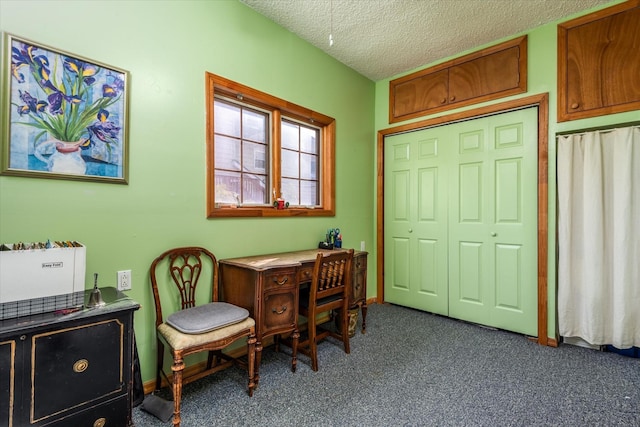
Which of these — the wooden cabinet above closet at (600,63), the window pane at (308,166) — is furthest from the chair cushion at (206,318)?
the wooden cabinet above closet at (600,63)

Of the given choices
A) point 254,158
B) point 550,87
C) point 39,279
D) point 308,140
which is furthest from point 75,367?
point 550,87

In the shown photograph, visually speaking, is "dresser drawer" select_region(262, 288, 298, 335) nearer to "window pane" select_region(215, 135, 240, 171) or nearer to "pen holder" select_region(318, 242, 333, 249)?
"pen holder" select_region(318, 242, 333, 249)

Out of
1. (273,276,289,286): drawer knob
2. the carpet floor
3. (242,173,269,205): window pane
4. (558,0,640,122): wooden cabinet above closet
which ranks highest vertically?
(558,0,640,122): wooden cabinet above closet

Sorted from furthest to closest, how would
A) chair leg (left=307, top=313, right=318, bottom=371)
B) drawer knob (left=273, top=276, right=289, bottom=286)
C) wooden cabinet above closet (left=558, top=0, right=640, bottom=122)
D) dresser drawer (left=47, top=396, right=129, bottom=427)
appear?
wooden cabinet above closet (left=558, top=0, right=640, bottom=122) < chair leg (left=307, top=313, right=318, bottom=371) < drawer knob (left=273, top=276, right=289, bottom=286) < dresser drawer (left=47, top=396, right=129, bottom=427)

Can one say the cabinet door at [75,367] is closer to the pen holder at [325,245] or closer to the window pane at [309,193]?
the pen holder at [325,245]

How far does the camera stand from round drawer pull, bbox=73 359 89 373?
4.39 ft

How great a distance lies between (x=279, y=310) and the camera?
85.1 inches

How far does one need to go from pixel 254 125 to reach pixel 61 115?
138 centimetres

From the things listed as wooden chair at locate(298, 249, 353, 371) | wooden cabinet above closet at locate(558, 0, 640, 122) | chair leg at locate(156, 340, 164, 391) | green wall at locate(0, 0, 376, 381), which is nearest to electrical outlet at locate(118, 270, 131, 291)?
green wall at locate(0, 0, 376, 381)

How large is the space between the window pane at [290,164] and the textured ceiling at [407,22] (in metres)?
1.10

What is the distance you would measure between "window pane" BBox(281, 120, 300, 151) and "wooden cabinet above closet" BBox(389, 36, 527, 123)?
129 cm

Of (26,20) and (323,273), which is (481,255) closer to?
(323,273)

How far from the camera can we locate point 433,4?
249cm

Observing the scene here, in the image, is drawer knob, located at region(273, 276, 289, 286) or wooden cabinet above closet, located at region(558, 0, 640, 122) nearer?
drawer knob, located at region(273, 276, 289, 286)
